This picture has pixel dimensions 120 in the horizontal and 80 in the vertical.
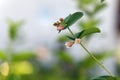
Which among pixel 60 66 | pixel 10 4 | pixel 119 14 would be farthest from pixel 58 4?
pixel 60 66

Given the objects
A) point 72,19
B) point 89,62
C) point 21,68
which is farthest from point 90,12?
point 72,19

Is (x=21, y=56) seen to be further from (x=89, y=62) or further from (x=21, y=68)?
(x=89, y=62)

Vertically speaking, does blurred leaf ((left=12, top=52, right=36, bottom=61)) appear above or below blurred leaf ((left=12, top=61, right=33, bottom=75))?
above

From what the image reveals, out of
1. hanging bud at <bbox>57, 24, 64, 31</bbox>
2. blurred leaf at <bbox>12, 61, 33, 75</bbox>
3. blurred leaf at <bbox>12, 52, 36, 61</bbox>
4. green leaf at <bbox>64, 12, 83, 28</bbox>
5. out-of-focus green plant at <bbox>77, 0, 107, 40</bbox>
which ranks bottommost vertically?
hanging bud at <bbox>57, 24, 64, 31</bbox>

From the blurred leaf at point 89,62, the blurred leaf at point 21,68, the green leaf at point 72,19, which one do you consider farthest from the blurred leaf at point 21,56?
the green leaf at point 72,19

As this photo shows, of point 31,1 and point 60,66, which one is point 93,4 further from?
point 31,1

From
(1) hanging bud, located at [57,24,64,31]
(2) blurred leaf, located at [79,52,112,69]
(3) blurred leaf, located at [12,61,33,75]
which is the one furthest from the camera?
(2) blurred leaf, located at [79,52,112,69]

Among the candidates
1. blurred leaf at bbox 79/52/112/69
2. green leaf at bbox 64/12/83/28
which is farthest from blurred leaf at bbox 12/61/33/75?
green leaf at bbox 64/12/83/28

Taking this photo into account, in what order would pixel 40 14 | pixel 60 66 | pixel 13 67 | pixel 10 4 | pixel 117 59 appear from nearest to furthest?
pixel 13 67, pixel 60 66, pixel 117 59, pixel 10 4, pixel 40 14

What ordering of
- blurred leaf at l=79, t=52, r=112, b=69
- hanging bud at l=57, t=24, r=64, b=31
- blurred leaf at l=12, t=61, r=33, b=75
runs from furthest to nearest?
blurred leaf at l=79, t=52, r=112, b=69, blurred leaf at l=12, t=61, r=33, b=75, hanging bud at l=57, t=24, r=64, b=31

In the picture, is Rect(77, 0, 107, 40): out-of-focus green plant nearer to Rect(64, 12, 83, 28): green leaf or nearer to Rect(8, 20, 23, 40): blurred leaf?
Rect(8, 20, 23, 40): blurred leaf

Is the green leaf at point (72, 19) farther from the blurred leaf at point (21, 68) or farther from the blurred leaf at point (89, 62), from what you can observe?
the blurred leaf at point (89, 62)
